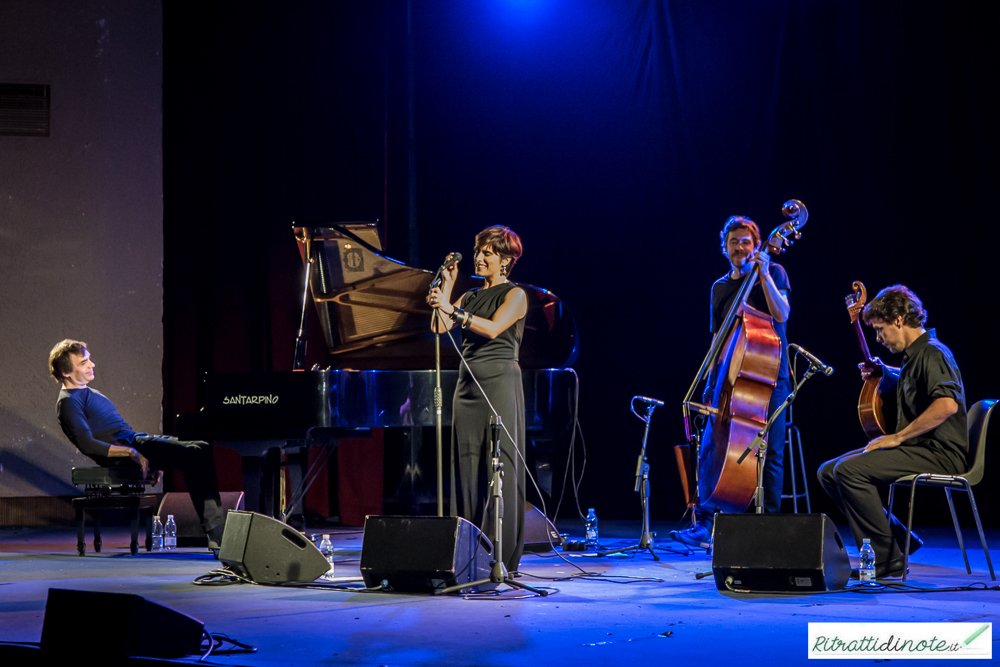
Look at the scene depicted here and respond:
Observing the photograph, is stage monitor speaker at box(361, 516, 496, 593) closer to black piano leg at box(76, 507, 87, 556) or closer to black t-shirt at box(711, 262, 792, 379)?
black t-shirt at box(711, 262, 792, 379)

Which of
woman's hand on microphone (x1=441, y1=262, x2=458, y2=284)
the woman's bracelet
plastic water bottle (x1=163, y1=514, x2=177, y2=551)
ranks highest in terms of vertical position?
woman's hand on microphone (x1=441, y1=262, x2=458, y2=284)

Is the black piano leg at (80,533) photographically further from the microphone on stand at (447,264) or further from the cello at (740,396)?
the cello at (740,396)

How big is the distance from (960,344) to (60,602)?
5.76 m

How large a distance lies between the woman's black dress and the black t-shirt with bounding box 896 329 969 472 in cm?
175

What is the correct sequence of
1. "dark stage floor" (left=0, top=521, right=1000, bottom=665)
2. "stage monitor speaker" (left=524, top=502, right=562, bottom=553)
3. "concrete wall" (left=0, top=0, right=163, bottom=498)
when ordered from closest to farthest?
"dark stage floor" (left=0, top=521, right=1000, bottom=665) → "stage monitor speaker" (left=524, top=502, right=562, bottom=553) → "concrete wall" (left=0, top=0, right=163, bottom=498)

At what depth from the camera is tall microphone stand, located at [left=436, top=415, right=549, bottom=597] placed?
3730mm

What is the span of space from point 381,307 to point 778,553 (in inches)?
121

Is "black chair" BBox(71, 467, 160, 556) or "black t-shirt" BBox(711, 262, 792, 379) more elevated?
"black t-shirt" BBox(711, 262, 792, 379)

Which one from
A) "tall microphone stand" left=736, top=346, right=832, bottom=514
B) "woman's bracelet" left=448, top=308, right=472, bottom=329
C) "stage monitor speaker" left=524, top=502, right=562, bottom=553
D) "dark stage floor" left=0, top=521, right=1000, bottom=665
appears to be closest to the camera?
"dark stage floor" left=0, top=521, right=1000, bottom=665

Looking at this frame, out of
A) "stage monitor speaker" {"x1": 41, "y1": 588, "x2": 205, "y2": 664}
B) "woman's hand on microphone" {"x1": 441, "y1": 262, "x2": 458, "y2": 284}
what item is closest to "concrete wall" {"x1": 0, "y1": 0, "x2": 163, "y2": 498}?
"woman's hand on microphone" {"x1": 441, "y1": 262, "x2": 458, "y2": 284}

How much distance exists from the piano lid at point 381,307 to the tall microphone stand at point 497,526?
6.84 feet

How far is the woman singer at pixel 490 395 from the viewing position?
4.05 m

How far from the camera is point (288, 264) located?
7.91m

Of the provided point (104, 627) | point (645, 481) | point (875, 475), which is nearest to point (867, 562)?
point (875, 475)
